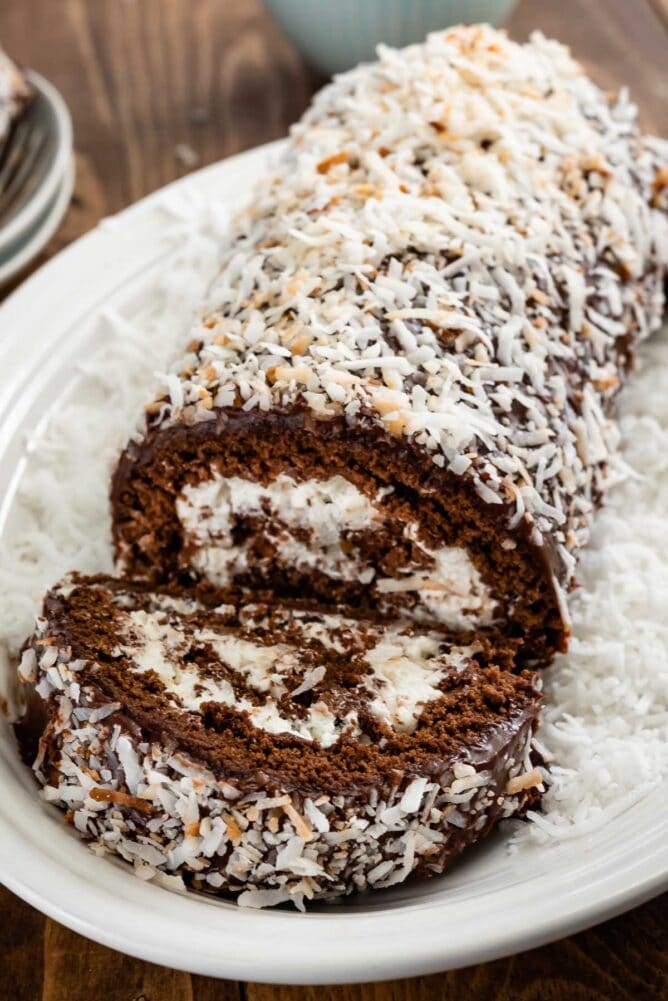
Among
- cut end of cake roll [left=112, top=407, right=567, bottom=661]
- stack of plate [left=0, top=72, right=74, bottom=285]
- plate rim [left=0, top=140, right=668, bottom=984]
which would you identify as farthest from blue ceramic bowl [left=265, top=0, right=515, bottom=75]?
plate rim [left=0, top=140, right=668, bottom=984]

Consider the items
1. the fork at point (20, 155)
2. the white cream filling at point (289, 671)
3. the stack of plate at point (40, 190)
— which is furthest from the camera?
the fork at point (20, 155)

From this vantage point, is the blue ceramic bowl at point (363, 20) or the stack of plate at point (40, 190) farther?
the blue ceramic bowl at point (363, 20)

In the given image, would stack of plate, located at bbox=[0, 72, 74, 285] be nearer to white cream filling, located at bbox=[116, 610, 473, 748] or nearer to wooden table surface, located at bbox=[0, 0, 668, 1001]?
wooden table surface, located at bbox=[0, 0, 668, 1001]

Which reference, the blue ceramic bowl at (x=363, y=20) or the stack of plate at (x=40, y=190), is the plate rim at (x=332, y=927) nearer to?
the stack of plate at (x=40, y=190)

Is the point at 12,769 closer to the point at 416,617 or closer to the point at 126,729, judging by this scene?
the point at 126,729

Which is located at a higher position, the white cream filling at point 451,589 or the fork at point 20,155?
the white cream filling at point 451,589

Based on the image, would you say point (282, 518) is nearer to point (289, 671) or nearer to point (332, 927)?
point (289, 671)

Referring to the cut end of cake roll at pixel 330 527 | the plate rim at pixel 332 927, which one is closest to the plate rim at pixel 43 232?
the cut end of cake roll at pixel 330 527
